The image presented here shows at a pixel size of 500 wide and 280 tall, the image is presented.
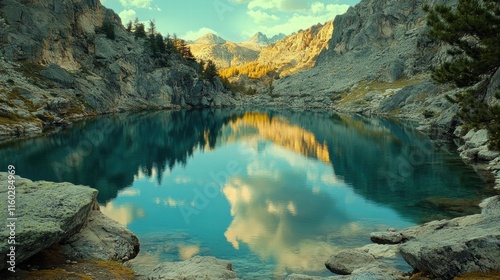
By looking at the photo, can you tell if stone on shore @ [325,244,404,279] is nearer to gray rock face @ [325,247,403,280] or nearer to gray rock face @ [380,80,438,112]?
gray rock face @ [325,247,403,280]

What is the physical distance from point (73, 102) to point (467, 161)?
388 ft

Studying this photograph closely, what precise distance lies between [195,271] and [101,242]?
23.9 feet

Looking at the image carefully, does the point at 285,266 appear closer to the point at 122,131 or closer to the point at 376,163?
the point at 376,163

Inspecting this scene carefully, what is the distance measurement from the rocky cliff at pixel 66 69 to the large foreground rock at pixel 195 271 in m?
74.8

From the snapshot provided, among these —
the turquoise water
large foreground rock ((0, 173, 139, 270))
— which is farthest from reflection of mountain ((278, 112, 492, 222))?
large foreground rock ((0, 173, 139, 270))

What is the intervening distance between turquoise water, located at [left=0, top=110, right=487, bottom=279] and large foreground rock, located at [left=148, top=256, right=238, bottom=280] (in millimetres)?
3128

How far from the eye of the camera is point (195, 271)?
21375 mm

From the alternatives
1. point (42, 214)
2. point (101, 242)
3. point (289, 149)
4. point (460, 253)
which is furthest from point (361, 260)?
point (289, 149)

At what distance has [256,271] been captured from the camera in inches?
1024

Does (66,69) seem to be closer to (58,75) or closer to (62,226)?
(58,75)

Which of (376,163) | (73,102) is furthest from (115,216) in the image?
(73,102)

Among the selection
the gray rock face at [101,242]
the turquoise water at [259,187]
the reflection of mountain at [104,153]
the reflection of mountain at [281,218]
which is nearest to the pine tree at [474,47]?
the turquoise water at [259,187]

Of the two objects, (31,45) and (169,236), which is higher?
(31,45)

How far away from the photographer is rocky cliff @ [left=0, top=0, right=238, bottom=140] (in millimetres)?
104750
